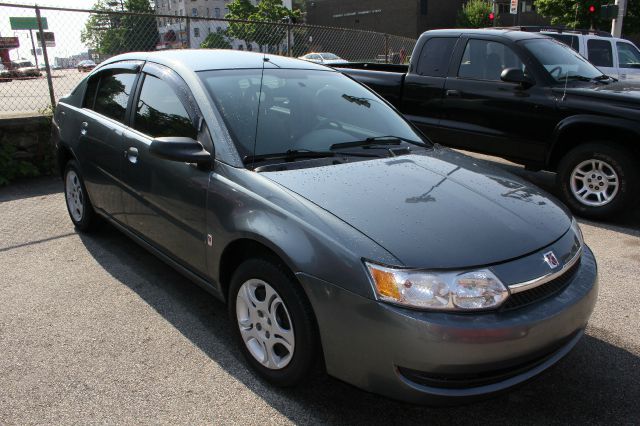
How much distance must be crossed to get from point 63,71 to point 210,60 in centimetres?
564

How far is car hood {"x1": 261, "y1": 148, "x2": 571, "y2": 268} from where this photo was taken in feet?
7.50

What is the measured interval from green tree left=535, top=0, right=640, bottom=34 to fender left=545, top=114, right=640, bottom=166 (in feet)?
82.0

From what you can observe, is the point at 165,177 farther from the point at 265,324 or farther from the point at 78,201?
the point at 78,201

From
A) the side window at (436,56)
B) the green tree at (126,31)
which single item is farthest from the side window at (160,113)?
the green tree at (126,31)

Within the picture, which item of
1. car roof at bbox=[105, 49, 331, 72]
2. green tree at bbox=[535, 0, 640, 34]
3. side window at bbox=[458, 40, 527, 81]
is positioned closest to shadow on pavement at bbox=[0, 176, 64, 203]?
car roof at bbox=[105, 49, 331, 72]

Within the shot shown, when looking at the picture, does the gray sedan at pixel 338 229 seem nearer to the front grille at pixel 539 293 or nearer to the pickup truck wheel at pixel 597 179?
the front grille at pixel 539 293

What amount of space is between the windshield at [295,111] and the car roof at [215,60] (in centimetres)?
10

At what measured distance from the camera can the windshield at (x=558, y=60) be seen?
19.6 ft

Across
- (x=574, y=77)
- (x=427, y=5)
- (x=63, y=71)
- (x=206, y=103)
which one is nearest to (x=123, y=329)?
(x=206, y=103)

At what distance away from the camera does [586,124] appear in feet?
17.8

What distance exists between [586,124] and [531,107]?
0.63 m

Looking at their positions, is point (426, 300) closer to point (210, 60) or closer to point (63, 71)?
point (210, 60)

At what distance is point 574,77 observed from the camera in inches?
235

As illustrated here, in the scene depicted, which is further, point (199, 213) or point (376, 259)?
point (199, 213)
